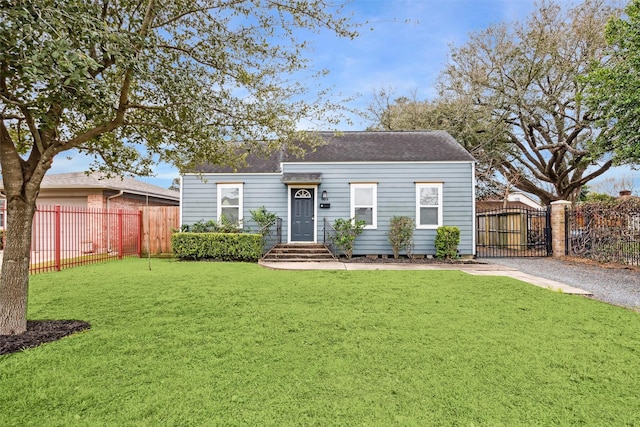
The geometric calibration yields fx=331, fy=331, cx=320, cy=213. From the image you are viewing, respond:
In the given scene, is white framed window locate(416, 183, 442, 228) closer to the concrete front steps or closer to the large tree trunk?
the concrete front steps

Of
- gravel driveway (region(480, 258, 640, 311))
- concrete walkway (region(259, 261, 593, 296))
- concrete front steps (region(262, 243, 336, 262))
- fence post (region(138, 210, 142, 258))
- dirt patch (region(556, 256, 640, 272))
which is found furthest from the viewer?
fence post (region(138, 210, 142, 258))

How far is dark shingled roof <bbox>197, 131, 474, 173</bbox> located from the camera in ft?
39.7

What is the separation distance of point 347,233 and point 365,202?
4.66 ft

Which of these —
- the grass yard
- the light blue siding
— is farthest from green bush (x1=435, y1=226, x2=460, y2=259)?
the grass yard

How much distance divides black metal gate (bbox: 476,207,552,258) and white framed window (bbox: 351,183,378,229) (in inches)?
198

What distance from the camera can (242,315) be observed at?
4762mm

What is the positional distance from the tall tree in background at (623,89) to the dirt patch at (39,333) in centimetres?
1465

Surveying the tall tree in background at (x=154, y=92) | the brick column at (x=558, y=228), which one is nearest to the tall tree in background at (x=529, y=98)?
the brick column at (x=558, y=228)

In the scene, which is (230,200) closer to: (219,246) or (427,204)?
(219,246)

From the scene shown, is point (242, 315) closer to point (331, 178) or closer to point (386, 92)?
point (331, 178)

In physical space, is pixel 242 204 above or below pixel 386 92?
below

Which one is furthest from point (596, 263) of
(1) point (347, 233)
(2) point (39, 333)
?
(2) point (39, 333)

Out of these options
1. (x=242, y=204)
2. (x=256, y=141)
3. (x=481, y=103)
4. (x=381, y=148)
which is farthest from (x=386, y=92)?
(x=256, y=141)

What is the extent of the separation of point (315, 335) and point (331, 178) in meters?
8.63
